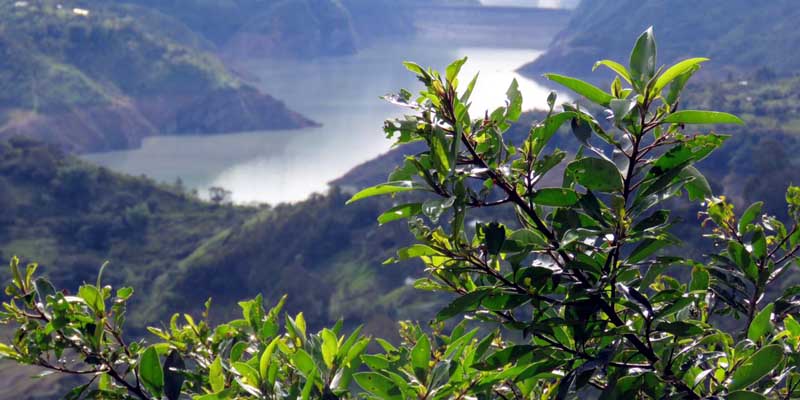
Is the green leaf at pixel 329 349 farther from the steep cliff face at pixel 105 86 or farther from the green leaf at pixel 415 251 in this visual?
the steep cliff face at pixel 105 86

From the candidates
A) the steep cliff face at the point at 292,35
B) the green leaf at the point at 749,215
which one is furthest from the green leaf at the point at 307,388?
the steep cliff face at the point at 292,35

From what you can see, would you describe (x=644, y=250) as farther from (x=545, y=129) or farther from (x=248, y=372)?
(x=248, y=372)

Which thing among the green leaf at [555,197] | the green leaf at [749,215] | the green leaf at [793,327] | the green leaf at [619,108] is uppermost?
the green leaf at [619,108]

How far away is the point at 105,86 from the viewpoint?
90.0 ft

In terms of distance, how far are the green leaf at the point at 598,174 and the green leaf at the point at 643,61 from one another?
7 cm

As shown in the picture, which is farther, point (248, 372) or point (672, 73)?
point (248, 372)

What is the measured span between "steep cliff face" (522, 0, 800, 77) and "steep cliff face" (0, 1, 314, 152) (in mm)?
9340

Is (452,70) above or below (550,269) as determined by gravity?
above

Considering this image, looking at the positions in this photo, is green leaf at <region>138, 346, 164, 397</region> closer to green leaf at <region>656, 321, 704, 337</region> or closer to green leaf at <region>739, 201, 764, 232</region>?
green leaf at <region>656, 321, 704, 337</region>

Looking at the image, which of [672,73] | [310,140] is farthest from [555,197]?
[310,140]

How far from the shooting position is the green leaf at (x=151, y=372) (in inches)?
36.9

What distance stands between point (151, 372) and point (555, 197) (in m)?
0.47

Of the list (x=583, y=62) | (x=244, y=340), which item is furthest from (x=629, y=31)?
(x=244, y=340)

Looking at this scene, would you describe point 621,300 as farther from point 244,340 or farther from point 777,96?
point 777,96
